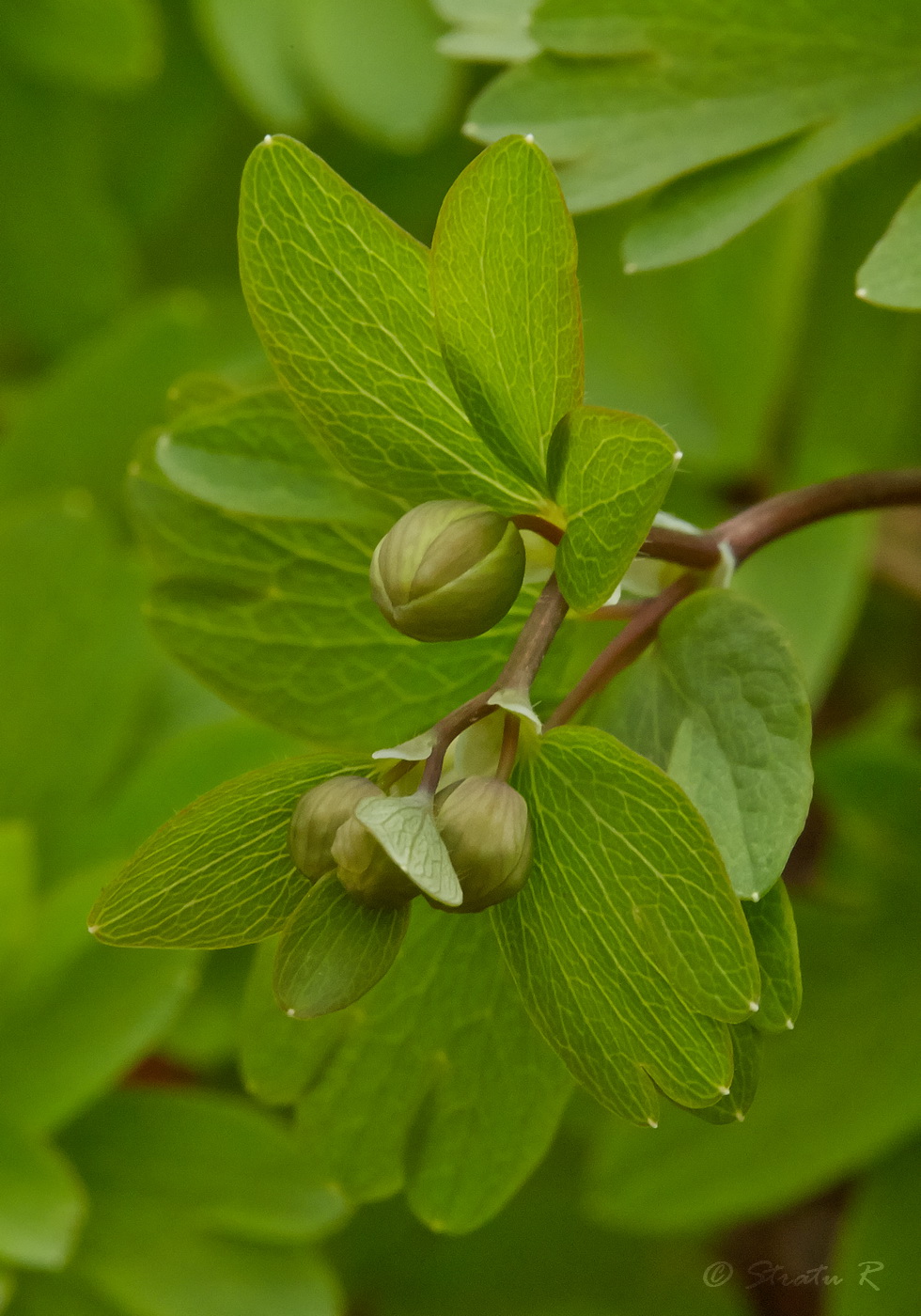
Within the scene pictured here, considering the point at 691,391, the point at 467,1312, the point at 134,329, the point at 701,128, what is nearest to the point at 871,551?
the point at 691,391

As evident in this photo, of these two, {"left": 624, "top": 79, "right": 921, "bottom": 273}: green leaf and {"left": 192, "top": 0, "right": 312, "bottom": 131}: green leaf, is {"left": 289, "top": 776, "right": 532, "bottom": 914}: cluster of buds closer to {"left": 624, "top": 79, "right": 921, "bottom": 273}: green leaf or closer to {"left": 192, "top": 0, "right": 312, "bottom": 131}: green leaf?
{"left": 624, "top": 79, "right": 921, "bottom": 273}: green leaf

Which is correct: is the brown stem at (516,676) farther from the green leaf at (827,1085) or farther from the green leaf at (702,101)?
the green leaf at (827,1085)

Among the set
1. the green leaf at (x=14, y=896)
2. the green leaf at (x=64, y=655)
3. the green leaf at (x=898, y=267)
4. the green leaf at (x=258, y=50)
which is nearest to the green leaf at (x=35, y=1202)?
the green leaf at (x=14, y=896)

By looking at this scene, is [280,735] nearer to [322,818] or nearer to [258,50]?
[322,818]

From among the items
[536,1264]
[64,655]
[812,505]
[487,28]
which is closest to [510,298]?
[812,505]

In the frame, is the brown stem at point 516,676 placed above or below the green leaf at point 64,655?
above
